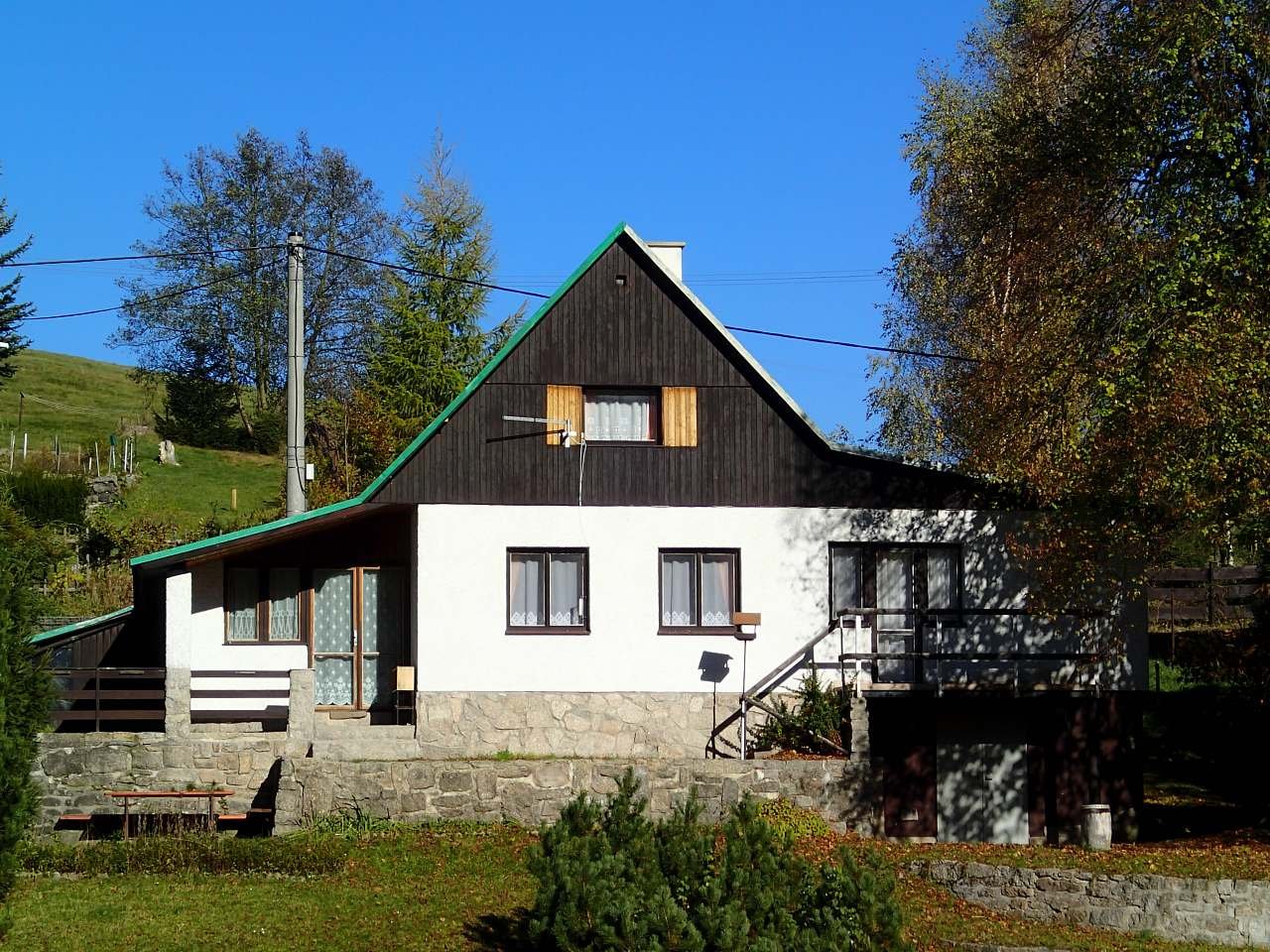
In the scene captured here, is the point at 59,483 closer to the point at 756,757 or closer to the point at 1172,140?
the point at 756,757

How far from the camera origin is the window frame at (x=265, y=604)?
74.9 feet

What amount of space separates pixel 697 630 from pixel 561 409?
4.00 metres

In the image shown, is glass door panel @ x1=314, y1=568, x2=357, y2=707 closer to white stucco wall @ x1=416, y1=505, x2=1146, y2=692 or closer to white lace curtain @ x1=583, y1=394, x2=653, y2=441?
white stucco wall @ x1=416, y1=505, x2=1146, y2=692

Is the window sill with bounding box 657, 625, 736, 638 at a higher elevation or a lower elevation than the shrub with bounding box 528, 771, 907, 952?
higher

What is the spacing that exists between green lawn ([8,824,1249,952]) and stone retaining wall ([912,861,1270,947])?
0.75ft

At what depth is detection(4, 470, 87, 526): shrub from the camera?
130 feet

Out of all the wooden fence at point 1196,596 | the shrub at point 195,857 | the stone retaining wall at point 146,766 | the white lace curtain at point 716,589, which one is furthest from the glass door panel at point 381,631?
the wooden fence at point 1196,596

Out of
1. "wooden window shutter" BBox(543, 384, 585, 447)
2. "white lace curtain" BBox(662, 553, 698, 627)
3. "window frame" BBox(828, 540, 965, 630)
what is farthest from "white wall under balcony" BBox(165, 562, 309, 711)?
"window frame" BBox(828, 540, 965, 630)

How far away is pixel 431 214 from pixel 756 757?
81.4 feet

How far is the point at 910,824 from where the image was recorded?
22.7 m

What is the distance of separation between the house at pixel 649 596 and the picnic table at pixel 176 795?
1402mm

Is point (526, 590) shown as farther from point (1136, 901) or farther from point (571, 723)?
point (1136, 901)

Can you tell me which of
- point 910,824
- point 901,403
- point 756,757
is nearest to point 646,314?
point 756,757

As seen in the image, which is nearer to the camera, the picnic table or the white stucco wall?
the picnic table
